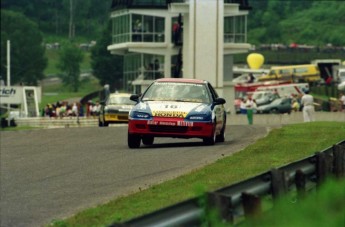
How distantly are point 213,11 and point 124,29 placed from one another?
1508cm

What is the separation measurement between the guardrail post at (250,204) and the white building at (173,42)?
7793cm

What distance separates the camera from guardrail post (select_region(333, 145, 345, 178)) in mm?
13734

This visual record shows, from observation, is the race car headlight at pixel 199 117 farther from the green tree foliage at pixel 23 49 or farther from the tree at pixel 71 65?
the tree at pixel 71 65

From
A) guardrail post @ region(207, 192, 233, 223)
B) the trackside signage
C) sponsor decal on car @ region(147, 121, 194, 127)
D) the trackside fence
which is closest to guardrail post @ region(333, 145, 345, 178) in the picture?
the trackside fence

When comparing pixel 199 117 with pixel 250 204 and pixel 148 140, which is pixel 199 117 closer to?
pixel 148 140

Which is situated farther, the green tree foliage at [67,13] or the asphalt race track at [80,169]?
the green tree foliage at [67,13]

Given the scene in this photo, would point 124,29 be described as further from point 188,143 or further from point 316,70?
point 188,143

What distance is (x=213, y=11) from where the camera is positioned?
86312 millimetres

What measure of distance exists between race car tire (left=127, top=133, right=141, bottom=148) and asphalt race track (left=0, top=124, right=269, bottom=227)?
0.16m

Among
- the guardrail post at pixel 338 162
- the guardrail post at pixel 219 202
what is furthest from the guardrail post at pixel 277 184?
the guardrail post at pixel 338 162

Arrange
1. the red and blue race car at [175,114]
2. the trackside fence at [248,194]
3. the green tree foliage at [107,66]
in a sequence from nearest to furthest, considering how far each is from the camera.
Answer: the trackside fence at [248,194] → the red and blue race car at [175,114] → the green tree foliage at [107,66]

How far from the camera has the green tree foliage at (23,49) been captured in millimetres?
165000

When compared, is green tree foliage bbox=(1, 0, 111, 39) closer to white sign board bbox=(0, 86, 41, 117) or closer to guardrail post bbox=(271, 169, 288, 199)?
white sign board bbox=(0, 86, 41, 117)

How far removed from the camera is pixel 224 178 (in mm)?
18219
